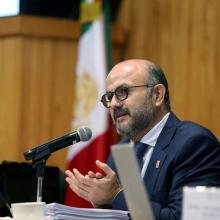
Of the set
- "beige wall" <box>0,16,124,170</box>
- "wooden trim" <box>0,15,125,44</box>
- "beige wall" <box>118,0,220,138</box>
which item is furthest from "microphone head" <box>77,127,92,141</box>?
"wooden trim" <box>0,15,125,44</box>

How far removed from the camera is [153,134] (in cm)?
288

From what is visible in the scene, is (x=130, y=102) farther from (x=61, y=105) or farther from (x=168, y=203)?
(x=61, y=105)

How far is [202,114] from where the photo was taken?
14.9 feet

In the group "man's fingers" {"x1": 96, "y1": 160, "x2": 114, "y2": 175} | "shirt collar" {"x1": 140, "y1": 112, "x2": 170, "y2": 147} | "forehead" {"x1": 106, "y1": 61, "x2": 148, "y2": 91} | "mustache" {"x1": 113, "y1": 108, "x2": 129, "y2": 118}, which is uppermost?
"forehead" {"x1": 106, "y1": 61, "x2": 148, "y2": 91}

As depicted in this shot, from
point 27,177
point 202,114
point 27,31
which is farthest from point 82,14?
point 27,177

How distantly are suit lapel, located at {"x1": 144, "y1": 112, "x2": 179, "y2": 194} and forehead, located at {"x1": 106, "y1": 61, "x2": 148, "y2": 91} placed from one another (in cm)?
27

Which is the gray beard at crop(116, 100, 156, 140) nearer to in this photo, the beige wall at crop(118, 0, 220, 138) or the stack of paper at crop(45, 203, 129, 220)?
the stack of paper at crop(45, 203, 129, 220)

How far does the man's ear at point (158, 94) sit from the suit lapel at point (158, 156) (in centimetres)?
17

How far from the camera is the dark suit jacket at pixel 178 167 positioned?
240 cm

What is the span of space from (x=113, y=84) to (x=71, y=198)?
2061mm

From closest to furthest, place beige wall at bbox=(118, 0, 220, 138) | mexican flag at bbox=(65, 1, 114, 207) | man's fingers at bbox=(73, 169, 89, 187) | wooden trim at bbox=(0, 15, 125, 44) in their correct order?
man's fingers at bbox=(73, 169, 89, 187) → beige wall at bbox=(118, 0, 220, 138) → mexican flag at bbox=(65, 1, 114, 207) → wooden trim at bbox=(0, 15, 125, 44)

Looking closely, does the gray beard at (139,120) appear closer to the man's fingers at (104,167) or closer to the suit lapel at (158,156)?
the suit lapel at (158,156)

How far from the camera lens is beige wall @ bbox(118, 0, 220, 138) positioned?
446 cm

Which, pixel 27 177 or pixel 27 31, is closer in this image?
pixel 27 177
